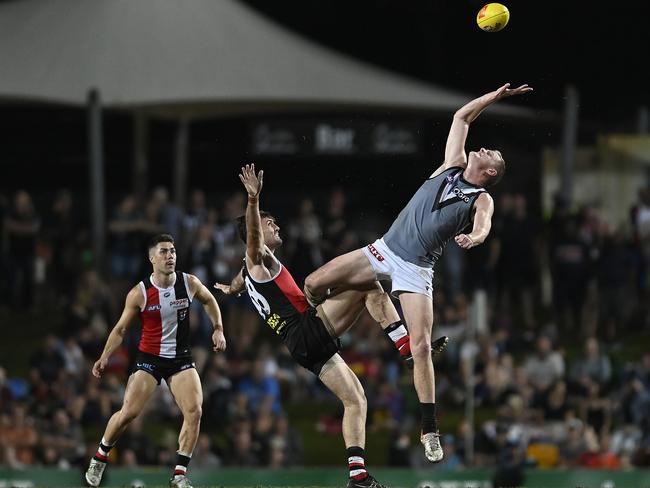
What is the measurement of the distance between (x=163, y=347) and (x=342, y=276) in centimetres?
198

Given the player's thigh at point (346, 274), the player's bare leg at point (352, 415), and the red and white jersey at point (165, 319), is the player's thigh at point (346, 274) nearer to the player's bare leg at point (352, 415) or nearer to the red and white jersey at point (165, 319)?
the player's bare leg at point (352, 415)

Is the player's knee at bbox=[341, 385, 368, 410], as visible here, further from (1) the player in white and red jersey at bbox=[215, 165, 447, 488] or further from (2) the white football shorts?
(2) the white football shorts

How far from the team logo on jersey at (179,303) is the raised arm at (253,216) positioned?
3.31 ft

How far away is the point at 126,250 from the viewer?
22719mm

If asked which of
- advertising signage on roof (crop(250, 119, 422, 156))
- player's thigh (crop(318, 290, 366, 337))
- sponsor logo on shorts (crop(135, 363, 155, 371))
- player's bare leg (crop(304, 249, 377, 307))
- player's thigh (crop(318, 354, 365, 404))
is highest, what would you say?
advertising signage on roof (crop(250, 119, 422, 156))

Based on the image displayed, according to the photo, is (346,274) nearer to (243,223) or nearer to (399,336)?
(399,336)

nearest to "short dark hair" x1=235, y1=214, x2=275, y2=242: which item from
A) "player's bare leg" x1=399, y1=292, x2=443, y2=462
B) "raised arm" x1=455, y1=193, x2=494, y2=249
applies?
"player's bare leg" x1=399, y1=292, x2=443, y2=462

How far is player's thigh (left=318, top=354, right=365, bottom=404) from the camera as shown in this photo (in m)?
12.7

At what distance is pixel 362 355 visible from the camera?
74.3ft

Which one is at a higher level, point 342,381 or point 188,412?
point 342,381

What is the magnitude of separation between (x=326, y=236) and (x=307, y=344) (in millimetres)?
9336

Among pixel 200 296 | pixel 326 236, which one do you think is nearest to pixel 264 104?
pixel 326 236

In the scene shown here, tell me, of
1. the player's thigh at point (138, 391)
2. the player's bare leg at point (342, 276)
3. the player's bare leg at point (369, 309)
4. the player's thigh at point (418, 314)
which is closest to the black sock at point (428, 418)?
the player's thigh at point (418, 314)

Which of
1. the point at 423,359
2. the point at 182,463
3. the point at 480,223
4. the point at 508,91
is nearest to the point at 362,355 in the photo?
the point at 182,463
